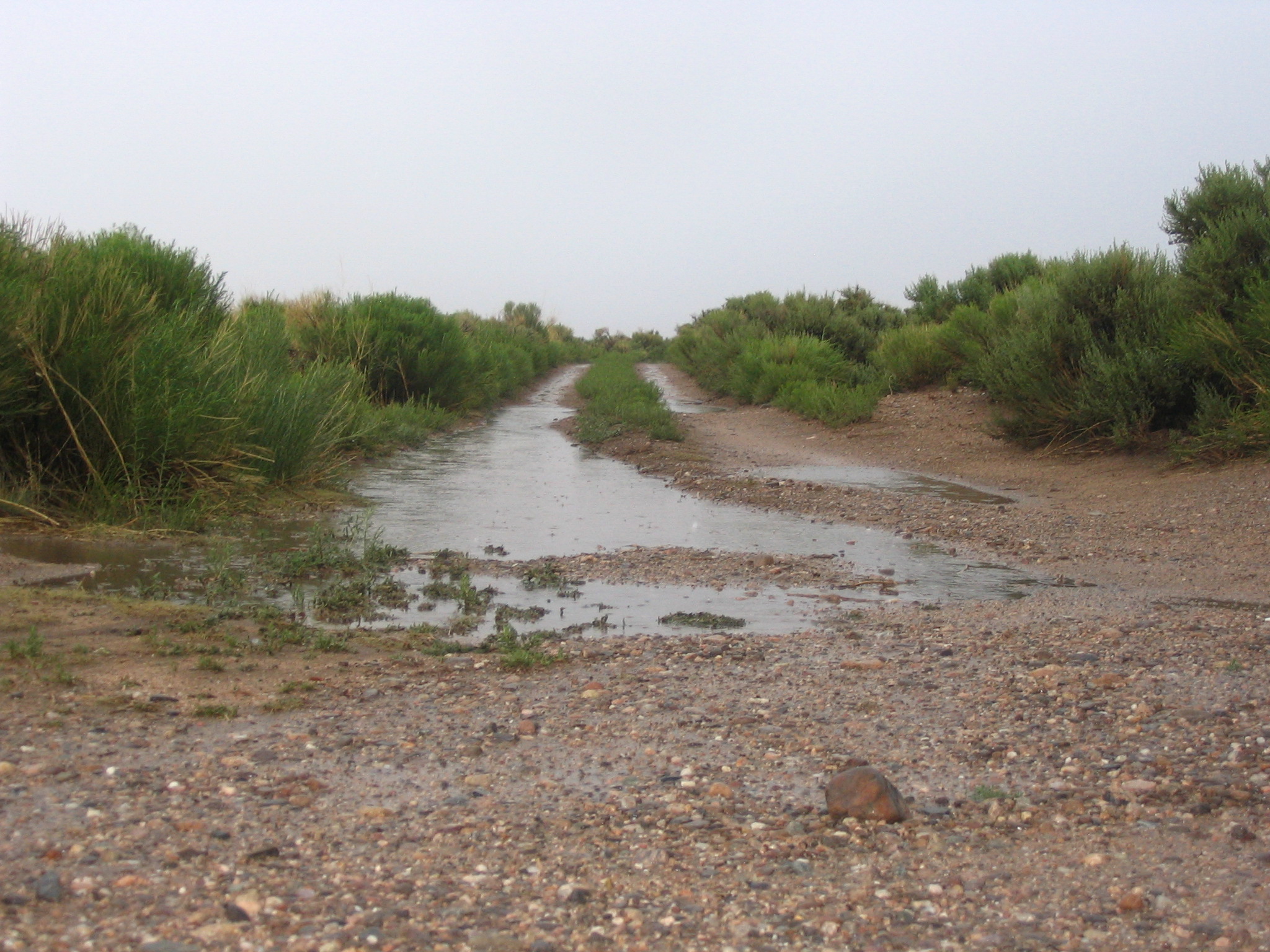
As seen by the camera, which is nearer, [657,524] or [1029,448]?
[657,524]

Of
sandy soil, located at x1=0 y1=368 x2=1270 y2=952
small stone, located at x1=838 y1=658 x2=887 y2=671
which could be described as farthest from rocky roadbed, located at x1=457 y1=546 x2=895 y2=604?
small stone, located at x1=838 y1=658 x2=887 y2=671

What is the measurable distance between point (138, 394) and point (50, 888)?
6.07 meters

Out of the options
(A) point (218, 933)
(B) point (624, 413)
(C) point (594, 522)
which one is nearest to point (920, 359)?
(B) point (624, 413)

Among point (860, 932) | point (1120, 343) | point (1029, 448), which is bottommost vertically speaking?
point (860, 932)

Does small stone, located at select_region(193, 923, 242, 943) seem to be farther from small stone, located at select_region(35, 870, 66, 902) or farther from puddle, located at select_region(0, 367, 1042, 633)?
puddle, located at select_region(0, 367, 1042, 633)

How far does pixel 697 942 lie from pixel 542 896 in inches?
16.2

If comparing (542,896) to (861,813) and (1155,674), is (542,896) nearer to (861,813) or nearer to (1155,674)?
(861,813)

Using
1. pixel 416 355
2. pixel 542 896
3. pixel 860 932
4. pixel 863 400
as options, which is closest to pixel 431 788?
pixel 542 896

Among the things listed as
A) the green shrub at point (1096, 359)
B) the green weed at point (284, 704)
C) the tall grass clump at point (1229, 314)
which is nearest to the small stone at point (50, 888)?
the green weed at point (284, 704)

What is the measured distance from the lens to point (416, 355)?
65.0 ft

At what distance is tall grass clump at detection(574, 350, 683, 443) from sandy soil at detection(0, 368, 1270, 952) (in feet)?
35.6

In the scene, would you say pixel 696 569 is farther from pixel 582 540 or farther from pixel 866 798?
pixel 866 798

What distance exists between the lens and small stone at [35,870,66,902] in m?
2.39

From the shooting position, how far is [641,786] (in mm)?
3318
